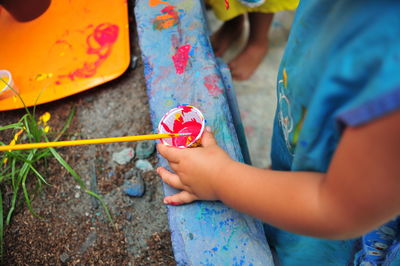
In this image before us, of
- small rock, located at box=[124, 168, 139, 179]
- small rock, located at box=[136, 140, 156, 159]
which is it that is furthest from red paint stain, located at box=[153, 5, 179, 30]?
small rock, located at box=[124, 168, 139, 179]

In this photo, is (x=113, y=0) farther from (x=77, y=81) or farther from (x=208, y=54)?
(x=208, y=54)

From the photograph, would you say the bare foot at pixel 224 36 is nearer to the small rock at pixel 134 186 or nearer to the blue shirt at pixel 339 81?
the small rock at pixel 134 186

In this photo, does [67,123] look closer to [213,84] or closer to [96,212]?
[96,212]

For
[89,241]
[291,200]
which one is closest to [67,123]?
[89,241]

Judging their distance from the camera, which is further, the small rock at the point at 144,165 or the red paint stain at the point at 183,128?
the small rock at the point at 144,165

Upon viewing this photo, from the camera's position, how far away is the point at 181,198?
2.76ft

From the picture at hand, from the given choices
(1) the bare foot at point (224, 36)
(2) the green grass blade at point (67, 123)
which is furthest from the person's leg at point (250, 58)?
(2) the green grass blade at point (67, 123)

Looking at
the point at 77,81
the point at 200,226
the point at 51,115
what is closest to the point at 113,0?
the point at 77,81

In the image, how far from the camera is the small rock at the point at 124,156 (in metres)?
1.16

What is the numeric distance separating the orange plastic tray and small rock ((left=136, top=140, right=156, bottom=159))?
342mm

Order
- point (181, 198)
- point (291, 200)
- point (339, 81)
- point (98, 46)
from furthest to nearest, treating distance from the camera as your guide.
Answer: point (98, 46), point (181, 198), point (291, 200), point (339, 81)

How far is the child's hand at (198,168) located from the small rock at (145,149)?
1.06ft

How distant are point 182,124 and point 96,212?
476mm

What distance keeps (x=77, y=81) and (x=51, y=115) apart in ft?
0.60
